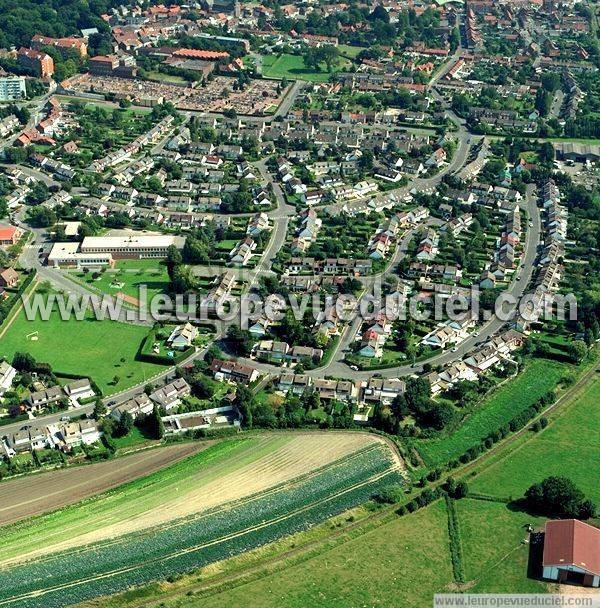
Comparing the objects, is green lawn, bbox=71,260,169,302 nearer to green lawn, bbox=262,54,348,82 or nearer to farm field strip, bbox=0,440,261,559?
farm field strip, bbox=0,440,261,559

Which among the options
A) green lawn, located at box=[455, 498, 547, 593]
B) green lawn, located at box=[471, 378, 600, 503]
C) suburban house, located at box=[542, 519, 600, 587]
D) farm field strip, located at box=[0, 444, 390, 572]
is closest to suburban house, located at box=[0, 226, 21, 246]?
farm field strip, located at box=[0, 444, 390, 572]

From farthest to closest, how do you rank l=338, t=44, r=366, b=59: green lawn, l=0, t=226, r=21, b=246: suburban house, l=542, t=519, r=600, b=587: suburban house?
l=338, t=44, r=366, b=59: green lawn → l=0, t=226, r=21, b=246: suburban house → l=542, t=519, r=600, b=587: suburban house

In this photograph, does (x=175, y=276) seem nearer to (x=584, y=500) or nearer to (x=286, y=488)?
(x=286, y=488)

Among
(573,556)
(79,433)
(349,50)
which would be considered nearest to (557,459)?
(573,556)

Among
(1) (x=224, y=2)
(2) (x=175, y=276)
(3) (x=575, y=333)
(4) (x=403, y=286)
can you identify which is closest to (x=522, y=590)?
(3) (x=575, y=333)

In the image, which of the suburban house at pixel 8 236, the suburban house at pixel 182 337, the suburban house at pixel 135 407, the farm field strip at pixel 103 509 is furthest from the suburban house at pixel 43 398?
the suburban house at pixel 8 236

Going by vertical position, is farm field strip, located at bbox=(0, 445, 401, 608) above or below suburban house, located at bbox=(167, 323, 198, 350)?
below

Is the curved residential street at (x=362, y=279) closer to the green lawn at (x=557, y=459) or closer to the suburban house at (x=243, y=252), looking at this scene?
the suburban house at (x=243, y=252)
